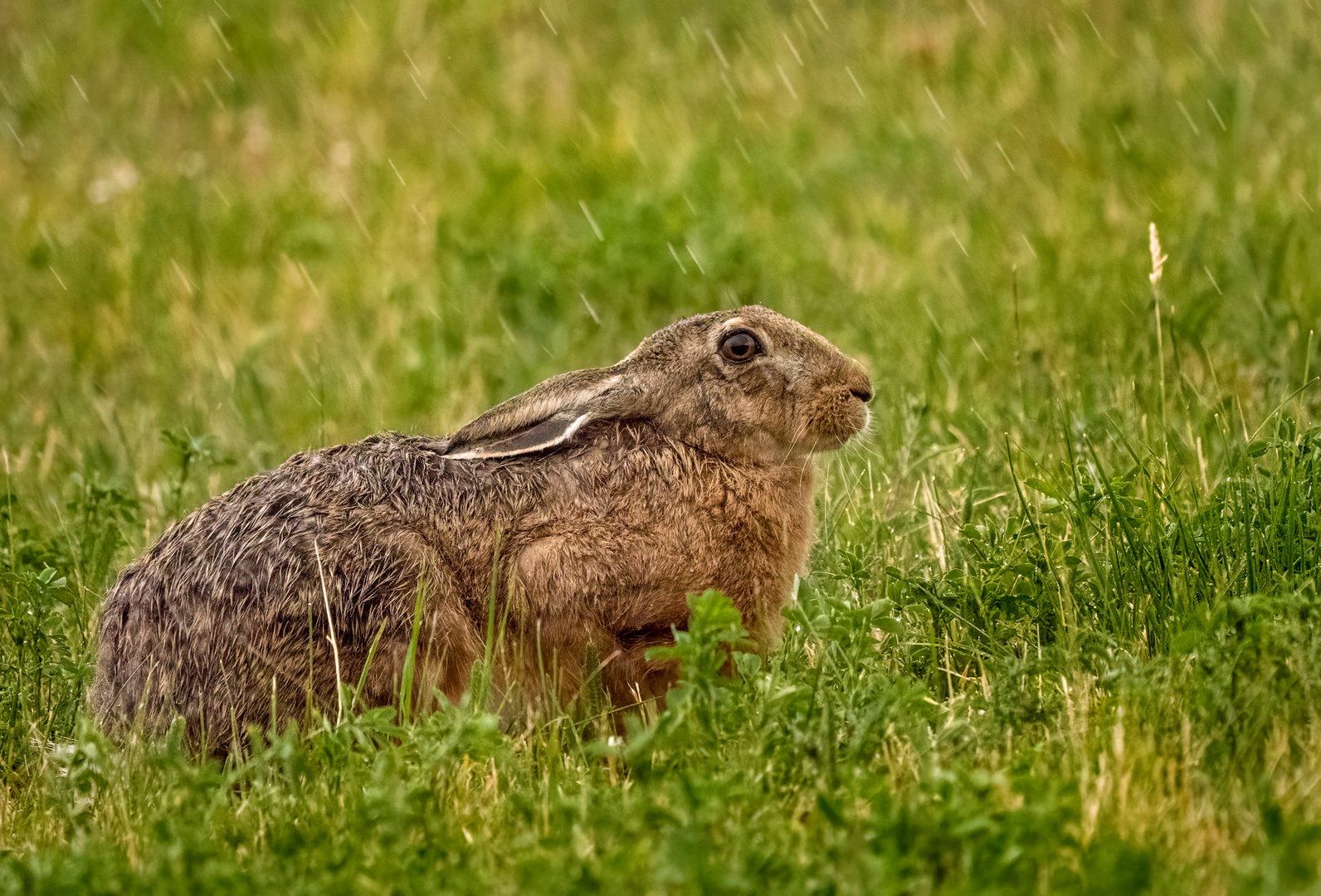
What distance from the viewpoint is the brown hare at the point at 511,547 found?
4.20 m

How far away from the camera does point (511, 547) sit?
178 inches

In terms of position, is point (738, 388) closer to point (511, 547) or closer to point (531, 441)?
point (531, 441)

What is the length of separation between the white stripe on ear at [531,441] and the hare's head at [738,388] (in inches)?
5.2

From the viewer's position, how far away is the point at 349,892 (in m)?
3.10

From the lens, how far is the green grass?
3348 mm

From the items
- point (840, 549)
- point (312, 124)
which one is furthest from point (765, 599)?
point (312, 124)

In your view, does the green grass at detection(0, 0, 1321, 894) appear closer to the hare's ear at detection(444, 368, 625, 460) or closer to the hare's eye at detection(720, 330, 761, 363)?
the hare's eye at detection(720, 330, 761, 363)

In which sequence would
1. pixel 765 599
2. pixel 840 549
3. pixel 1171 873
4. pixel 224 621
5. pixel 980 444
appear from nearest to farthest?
pixel 1171 873 → pixel 224 621 → pixel 765 599 → pixel 840 549 → pixel 980 444

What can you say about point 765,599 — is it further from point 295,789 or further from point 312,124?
point 312,124

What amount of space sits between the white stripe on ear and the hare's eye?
619 millimetres

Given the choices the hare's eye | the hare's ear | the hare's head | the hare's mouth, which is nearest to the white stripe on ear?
the hare's ear

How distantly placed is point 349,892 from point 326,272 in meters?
6.05

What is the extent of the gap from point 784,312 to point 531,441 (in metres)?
3.11

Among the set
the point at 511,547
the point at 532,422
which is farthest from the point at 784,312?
the point at 511,547
